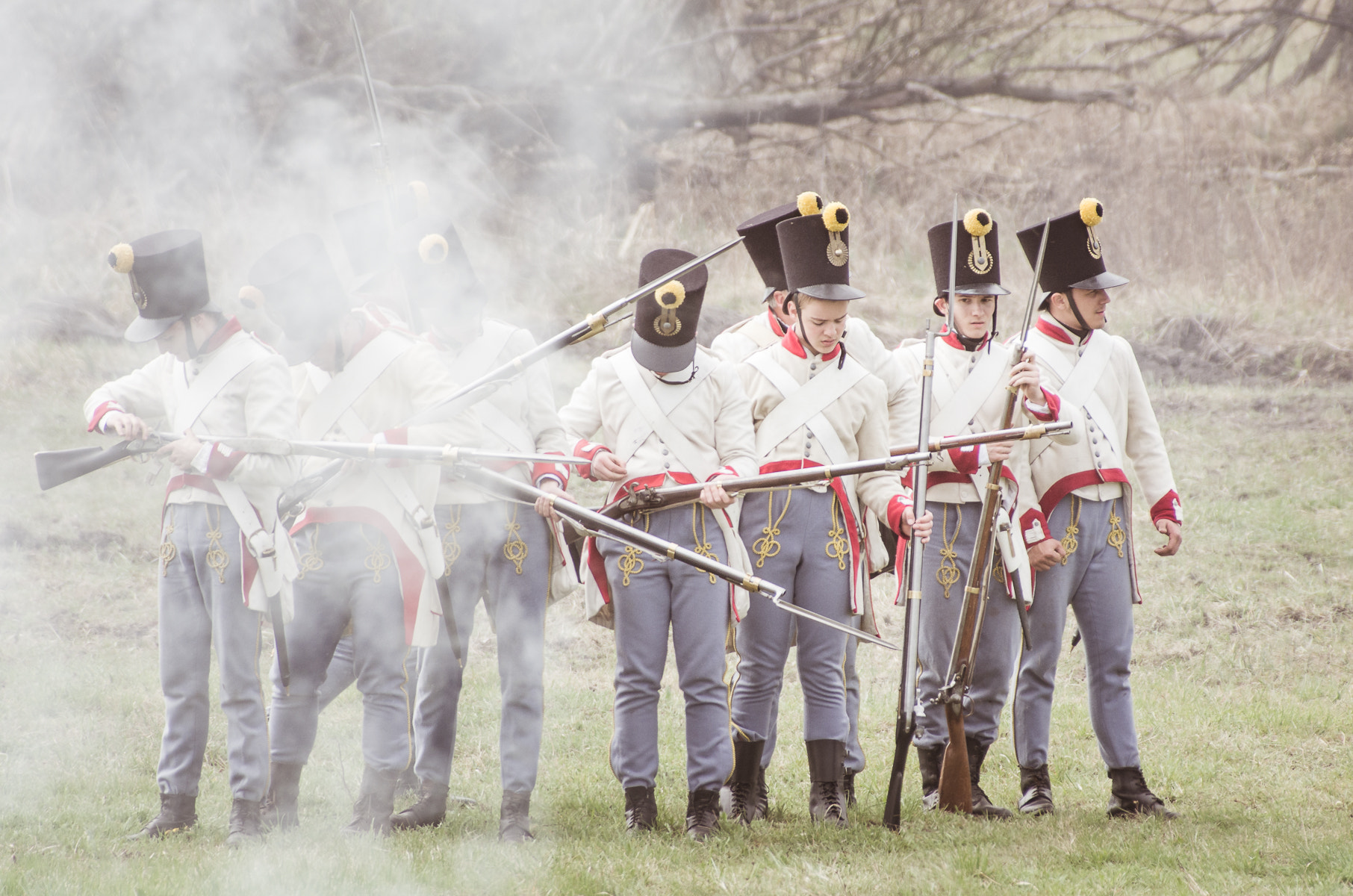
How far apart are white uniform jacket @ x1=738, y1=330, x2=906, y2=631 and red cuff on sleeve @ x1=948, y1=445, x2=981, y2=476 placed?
0.25 m

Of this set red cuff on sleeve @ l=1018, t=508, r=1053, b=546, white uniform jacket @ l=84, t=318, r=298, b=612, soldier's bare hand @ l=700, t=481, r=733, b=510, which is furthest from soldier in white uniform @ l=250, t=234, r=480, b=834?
red cuff on sleeve @ l=1018, t=508, r=1053, b=546

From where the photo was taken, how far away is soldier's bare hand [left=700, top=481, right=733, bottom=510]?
4004 mm

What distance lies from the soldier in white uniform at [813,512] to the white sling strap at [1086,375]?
675mm

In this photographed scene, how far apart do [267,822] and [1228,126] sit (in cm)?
1276

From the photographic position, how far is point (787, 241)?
4.42 m

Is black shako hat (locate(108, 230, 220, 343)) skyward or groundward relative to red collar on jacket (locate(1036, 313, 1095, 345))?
skyward

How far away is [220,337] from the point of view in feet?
14.2

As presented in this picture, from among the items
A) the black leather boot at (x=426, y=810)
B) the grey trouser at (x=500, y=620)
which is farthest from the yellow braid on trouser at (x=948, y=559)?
the black leather boot at (x=426, y=810)

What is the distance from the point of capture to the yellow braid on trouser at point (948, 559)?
15.8 ft

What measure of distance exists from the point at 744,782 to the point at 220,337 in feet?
7.67

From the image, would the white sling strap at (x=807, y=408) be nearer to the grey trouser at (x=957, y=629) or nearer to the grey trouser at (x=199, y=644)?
the grey trouser at (x=957, y=629)

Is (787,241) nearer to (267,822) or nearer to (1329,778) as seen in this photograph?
(267,822)

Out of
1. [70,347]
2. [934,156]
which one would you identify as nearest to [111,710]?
[70,347]

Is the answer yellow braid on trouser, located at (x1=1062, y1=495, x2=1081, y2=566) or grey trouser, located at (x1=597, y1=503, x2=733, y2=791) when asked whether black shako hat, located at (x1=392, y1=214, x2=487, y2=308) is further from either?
yellow braid on trouser, located at (x1=1062, y1=495, x2=1081, y2=566)
